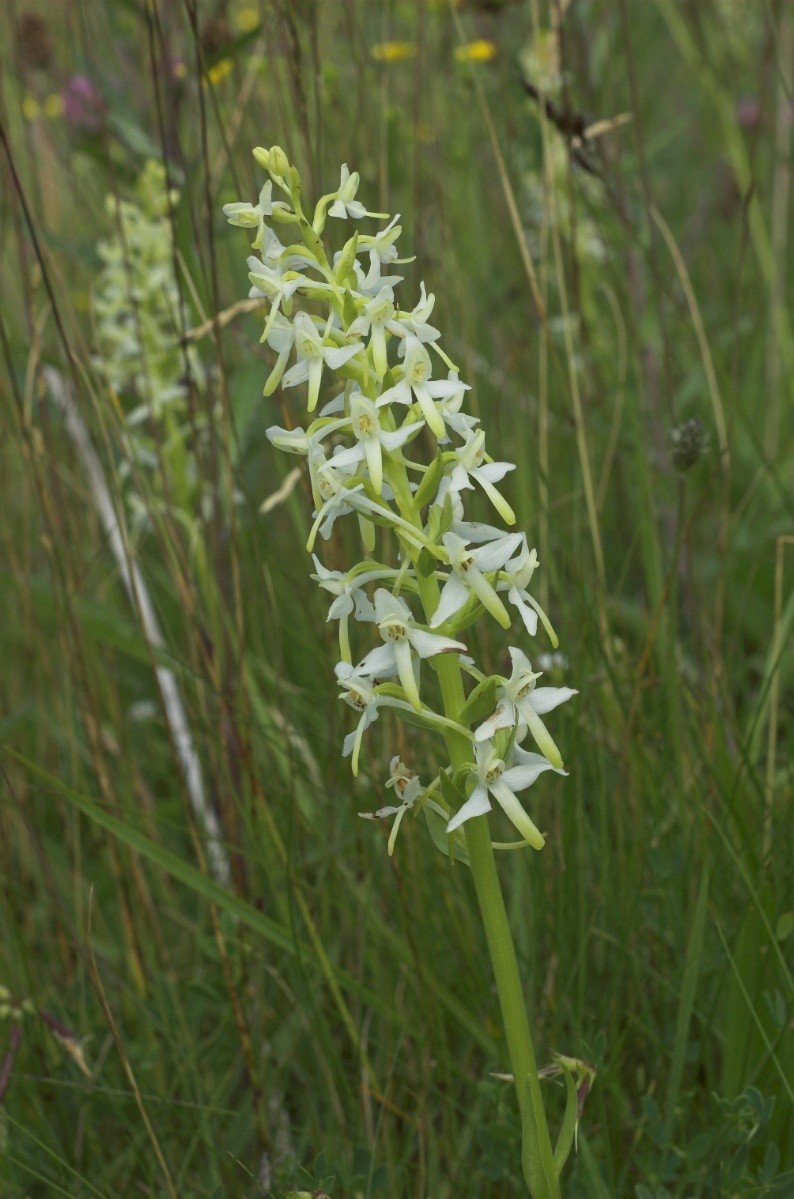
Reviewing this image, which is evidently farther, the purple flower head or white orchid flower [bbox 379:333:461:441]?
the purple flower head

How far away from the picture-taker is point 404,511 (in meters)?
0.92

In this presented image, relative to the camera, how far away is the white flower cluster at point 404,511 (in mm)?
890

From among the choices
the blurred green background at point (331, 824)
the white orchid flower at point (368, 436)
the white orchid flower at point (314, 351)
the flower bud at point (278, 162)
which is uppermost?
the flower bud at point (278, 162)

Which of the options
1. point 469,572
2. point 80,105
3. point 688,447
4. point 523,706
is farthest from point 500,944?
point 80,105

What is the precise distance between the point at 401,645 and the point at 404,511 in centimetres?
10

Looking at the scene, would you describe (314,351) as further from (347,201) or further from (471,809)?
(471,809)

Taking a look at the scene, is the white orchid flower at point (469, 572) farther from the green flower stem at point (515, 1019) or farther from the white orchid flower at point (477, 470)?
the green flower stem at point (515, 1019)

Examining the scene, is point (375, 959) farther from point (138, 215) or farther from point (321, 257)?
point (138, 215)

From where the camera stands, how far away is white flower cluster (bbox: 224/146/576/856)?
89 cm

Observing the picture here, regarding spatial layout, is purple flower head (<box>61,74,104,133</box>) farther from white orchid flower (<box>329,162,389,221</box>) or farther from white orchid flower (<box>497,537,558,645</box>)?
white orchid flower (<box>497,537,558,645</box>)

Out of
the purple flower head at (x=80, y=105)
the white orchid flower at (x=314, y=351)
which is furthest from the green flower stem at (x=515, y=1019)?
the purple flower head at (x=80, y=105)

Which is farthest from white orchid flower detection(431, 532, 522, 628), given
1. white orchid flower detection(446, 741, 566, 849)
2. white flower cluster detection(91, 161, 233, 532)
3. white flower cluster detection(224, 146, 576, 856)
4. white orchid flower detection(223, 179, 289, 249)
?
white flower cluster detection(91, 161, 233, 532)

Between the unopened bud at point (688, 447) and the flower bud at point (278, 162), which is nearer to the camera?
the flower bud at point (278, 162)

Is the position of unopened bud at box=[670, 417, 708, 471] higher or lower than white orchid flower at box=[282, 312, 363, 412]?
lower
